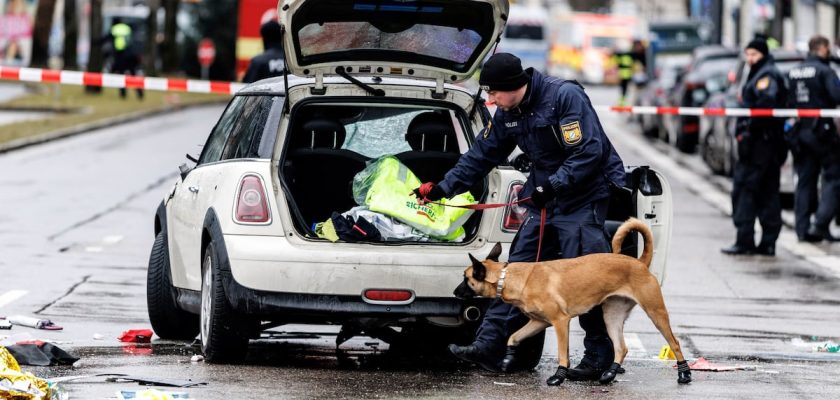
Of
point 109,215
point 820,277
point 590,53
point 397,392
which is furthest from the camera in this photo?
point 590,53

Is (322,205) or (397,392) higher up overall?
(322,205)

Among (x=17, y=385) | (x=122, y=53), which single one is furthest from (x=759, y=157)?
(x=122, y=53)

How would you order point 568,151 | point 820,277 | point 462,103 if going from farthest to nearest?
point 820,277 < point 462,103 < point 568,151

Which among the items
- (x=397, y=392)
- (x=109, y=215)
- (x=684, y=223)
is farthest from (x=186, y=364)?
(x=684, y=223)

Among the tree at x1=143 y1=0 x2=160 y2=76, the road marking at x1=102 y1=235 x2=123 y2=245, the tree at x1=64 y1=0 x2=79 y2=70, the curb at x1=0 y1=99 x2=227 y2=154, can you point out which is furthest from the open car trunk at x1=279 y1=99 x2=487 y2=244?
the tree at x1=143 y1=0 x2=160 y2=76

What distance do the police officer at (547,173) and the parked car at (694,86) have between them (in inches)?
718

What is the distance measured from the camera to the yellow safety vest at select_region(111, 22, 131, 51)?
40.0m

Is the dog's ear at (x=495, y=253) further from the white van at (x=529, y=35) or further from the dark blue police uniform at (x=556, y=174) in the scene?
the white van at (x=529, y=35)

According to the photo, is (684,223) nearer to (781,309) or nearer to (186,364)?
(781,309)

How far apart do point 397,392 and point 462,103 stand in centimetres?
Result: 174

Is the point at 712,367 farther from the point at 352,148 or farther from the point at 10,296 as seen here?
the point at 10,296

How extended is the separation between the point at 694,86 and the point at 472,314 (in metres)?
18.7

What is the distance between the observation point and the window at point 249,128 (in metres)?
8.45

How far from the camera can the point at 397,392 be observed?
7547 mm
